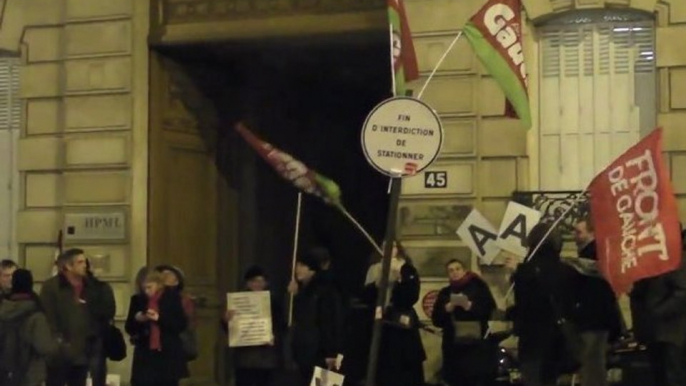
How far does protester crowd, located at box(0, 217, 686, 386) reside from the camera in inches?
504

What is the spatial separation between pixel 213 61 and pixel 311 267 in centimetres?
535

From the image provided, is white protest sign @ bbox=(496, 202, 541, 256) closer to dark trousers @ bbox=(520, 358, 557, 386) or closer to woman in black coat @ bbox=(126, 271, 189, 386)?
dark trousers @ bbox=(520, 358, 557, 386)

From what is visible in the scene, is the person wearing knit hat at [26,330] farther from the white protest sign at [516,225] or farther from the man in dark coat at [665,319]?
the man in dark coat at [665,319]

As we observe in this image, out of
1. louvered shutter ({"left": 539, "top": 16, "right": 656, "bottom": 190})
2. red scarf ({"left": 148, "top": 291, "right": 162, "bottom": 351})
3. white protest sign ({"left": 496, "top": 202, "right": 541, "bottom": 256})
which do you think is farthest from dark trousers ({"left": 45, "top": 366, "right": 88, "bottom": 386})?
louvered shutter ({"left": 539, "top": 16, "right": 656, "bottom": 190})

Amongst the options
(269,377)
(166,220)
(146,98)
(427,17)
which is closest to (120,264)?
(166,220)

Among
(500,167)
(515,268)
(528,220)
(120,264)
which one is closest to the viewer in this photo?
(515,268)

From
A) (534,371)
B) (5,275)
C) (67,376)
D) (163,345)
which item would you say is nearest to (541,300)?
(534,371)

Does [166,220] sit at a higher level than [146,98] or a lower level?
lower

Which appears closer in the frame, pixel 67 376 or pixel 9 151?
pixel 67 376

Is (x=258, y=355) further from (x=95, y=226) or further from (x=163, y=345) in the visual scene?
(x=95, y=226)

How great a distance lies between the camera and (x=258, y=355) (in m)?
15.0

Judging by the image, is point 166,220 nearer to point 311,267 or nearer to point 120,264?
point 120,264

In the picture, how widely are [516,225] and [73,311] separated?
4474 mm

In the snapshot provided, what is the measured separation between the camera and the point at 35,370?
14.1 m
